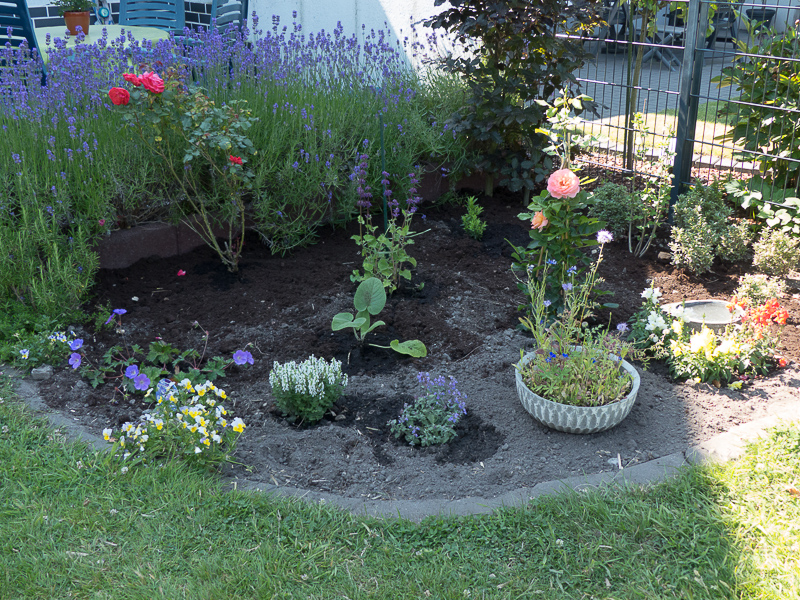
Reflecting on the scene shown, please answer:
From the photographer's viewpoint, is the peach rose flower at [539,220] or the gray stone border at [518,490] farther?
the peach rose flower at [539,220]

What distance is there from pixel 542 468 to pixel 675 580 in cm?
64

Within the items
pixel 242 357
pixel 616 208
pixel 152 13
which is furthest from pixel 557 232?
pixel 152 13

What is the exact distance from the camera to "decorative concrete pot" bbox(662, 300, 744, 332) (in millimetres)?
3470

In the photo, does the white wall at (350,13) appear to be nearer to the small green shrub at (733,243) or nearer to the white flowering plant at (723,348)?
the small green shrub at (733,243)

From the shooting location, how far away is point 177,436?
261 cm

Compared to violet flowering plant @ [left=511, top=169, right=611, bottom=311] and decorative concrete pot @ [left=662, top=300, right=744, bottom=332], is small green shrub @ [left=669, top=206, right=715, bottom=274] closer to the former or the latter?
decorative concrete pot @ [left=662, top=300, right=744, bottom=332]

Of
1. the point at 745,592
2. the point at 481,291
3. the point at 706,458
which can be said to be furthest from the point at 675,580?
the point at 481,291

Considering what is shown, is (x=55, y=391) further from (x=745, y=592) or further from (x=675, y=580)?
(x=745, y=592)

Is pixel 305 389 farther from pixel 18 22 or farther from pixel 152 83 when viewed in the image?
pixel 18 22

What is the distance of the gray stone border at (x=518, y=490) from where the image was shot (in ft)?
8.00

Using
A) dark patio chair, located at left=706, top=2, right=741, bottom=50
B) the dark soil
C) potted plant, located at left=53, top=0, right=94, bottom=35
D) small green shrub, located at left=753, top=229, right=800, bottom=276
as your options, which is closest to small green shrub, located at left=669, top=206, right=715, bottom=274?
the dark soil

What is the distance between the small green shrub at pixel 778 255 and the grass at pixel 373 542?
1835 mm

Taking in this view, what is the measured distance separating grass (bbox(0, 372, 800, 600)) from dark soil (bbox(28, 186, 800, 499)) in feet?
0.71

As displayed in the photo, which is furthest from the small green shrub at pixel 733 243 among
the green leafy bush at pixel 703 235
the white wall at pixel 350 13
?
the white wall at pixel 350 13
